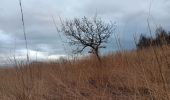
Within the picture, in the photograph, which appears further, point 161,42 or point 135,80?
point 135,80

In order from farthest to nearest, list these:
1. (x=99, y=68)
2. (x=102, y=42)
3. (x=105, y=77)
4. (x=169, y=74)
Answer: (x=102, y=42) → (x=99, y=68) → (x=105, y=77) → (x=169, y=74)

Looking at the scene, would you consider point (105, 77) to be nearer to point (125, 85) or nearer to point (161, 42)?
point (125, 85)

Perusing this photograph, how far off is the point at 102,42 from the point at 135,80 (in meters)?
6.53

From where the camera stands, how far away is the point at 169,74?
4422mm

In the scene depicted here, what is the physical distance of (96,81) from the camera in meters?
5.39

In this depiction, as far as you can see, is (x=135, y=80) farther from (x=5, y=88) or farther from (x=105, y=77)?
(x=5, y=88)

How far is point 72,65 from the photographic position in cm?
569


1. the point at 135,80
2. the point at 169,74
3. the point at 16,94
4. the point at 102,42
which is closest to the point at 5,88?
the point at 16,94

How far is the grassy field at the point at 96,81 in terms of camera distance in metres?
4.02

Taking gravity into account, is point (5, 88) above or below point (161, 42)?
below

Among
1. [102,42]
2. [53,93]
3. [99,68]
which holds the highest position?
[102,42]

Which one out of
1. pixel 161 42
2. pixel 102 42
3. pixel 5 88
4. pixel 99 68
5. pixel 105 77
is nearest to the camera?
pixel 161 42

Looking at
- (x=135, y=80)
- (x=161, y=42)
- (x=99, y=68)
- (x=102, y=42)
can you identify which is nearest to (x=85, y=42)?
(x=102, y=42)

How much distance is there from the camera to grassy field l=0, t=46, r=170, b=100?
13.2 feet
